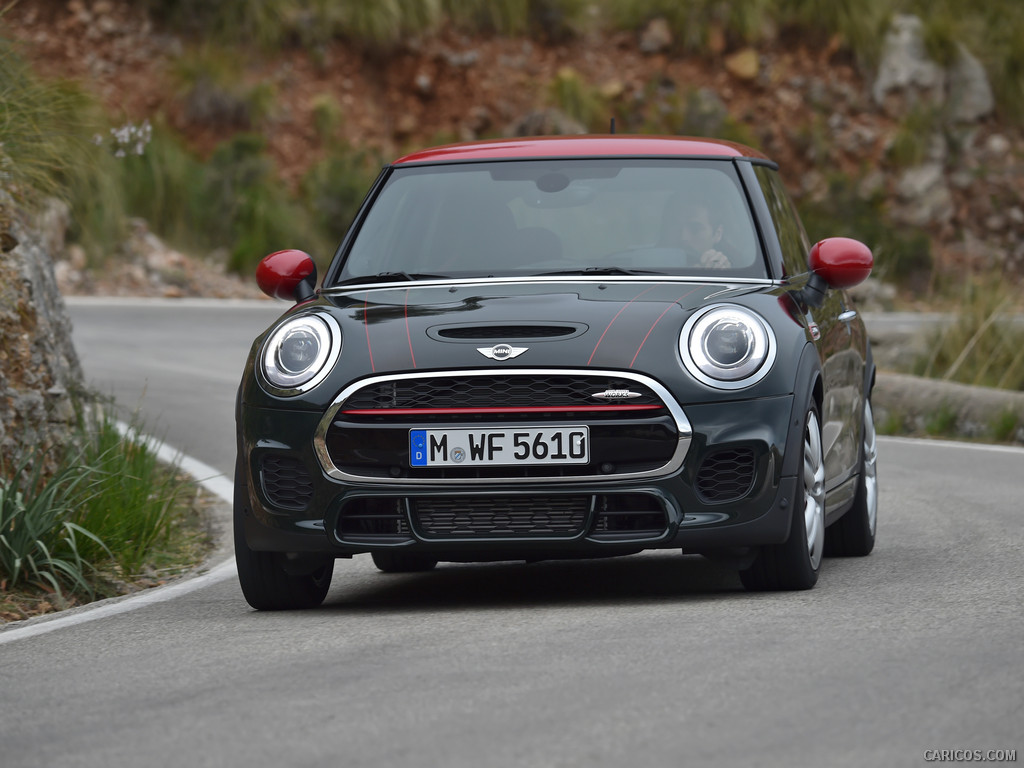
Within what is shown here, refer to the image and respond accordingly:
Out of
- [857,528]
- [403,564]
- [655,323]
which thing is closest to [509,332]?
[655,323]

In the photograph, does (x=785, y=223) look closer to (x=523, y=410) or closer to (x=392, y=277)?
(x=392, y=277)

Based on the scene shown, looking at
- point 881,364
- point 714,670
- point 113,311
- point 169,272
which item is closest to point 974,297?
point 881,364

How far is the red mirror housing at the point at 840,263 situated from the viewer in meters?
6.81

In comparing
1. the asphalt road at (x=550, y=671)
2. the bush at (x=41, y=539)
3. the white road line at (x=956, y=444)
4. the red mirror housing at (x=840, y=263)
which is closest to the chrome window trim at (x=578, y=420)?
the asphalt road at (x=550, y=671)

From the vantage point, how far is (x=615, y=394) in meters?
5.86

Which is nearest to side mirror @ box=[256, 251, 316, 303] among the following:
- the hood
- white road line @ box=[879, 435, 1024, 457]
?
the hood

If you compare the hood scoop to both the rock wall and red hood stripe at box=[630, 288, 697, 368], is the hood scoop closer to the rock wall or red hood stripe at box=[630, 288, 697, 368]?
red hood stripe at box=[630, 288, 697, 368]

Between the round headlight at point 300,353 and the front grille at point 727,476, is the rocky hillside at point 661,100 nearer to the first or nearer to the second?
the round headlight at point 300,353

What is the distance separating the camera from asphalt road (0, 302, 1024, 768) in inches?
163

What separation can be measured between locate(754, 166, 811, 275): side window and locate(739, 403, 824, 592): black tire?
0.83m

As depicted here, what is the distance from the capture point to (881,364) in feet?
57.3

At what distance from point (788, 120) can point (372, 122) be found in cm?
721

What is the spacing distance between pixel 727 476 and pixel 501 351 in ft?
2.69

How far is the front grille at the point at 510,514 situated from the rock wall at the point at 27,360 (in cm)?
279
